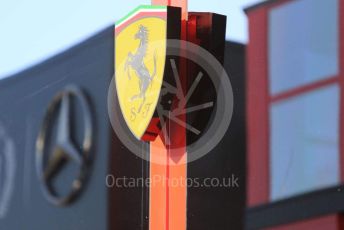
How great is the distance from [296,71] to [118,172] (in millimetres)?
1054

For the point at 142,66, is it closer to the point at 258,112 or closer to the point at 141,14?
the point at 141,14

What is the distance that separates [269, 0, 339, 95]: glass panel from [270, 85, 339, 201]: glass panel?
6 cm

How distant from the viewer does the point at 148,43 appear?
2984 mm

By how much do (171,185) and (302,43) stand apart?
601 mm

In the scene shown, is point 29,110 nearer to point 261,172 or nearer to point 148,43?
point 148,43

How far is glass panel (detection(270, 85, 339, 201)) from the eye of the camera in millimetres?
2566

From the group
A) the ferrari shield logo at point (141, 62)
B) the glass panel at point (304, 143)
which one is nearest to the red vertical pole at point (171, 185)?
the ferrari shield logo at point (141, 62)

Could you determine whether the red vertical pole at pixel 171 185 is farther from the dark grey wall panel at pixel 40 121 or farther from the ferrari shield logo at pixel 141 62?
the dark grey wall panel at pixel 40 121

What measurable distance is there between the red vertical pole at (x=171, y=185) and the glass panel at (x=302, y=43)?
1.05 ft

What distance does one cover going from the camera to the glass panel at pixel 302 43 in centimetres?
265

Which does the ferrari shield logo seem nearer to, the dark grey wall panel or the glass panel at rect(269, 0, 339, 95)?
the glass panel at rect(269, 0, 339, 95)

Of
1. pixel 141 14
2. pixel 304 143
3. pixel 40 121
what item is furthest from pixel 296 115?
pixel 40 121

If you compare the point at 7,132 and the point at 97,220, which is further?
the point at 7,132

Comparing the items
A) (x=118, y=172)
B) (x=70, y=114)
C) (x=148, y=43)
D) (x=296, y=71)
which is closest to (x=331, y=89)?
(x=296, y=71)
